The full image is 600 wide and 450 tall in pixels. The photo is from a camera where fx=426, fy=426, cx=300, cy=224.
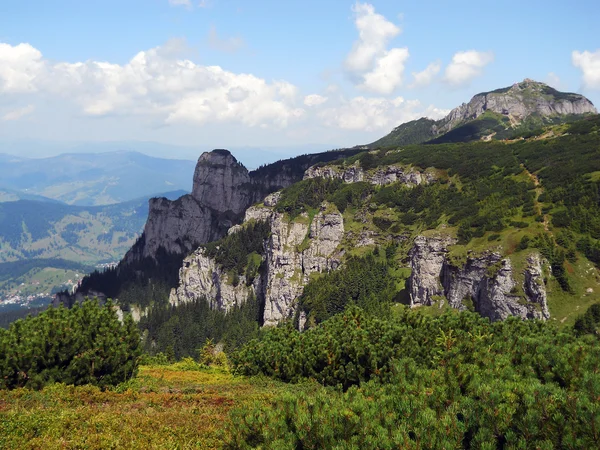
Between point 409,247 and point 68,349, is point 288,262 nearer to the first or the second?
point 409,247

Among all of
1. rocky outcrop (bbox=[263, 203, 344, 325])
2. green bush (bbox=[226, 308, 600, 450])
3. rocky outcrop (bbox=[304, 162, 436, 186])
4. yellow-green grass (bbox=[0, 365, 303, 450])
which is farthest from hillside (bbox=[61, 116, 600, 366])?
yellow-green grass (bbox=[0, 365, 303, 450])

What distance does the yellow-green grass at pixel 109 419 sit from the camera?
15.7 m

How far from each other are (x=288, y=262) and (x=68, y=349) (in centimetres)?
10020

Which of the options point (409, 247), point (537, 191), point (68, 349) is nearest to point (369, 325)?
point (68, 349)

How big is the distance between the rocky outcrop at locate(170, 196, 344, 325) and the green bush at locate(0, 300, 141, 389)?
89422mm

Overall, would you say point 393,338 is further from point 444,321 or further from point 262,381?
point 262,381

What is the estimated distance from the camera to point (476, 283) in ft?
260

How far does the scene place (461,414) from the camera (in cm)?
1281

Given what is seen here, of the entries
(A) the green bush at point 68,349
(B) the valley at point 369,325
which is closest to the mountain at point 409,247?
(B) the valley at point 369,325

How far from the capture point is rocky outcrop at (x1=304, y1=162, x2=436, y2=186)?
478ft

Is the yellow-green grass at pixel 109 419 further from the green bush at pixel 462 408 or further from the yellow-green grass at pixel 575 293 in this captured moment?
the yellow-green grass at pixel 575 293

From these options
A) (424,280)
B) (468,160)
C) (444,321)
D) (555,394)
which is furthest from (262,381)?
(468,160)

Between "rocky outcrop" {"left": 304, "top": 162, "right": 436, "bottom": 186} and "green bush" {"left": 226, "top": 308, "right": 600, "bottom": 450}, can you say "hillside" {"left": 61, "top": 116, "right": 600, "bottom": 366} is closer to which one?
"rocky outcrop" {"left": 304, "top": 162, "right": 436, "bottom": 186}

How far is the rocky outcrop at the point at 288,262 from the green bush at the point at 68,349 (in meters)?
89.4
